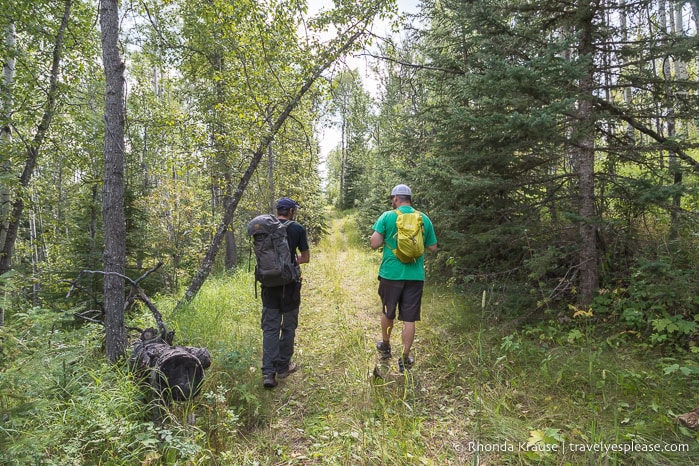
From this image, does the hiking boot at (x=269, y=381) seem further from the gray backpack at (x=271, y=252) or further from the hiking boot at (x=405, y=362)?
the hiking boot at (x=405, y=362)

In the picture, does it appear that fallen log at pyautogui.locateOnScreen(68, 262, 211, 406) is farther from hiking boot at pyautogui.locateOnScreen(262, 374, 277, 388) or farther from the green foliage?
the green foliage

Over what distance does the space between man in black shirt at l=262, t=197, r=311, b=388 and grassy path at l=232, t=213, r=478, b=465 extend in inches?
11.0

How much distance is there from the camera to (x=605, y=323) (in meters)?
4.08

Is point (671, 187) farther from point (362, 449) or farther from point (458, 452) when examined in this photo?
point (362, 449)

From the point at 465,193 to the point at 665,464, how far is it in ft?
13.7

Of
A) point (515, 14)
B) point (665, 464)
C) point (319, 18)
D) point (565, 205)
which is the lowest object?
point (665, 464)

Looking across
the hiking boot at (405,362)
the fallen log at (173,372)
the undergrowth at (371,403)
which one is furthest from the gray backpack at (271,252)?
the hiking boot at (405,362)

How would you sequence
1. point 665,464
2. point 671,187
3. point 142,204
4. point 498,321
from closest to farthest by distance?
point 665,464
point 671,187
point 498,321
point 142,204

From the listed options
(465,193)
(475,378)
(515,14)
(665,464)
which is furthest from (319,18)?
(665,464)

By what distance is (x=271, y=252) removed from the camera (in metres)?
3.84

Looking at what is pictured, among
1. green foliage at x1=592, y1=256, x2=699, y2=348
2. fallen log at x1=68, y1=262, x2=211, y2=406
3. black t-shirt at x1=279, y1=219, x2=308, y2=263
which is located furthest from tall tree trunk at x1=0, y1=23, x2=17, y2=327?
green foliage at x1=592, y1=256, x2=699, y2=348

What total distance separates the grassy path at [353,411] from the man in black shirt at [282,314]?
280 millimetres

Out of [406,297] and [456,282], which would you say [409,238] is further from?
[456,282]

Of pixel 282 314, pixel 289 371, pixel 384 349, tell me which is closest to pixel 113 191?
pixel 282 314
